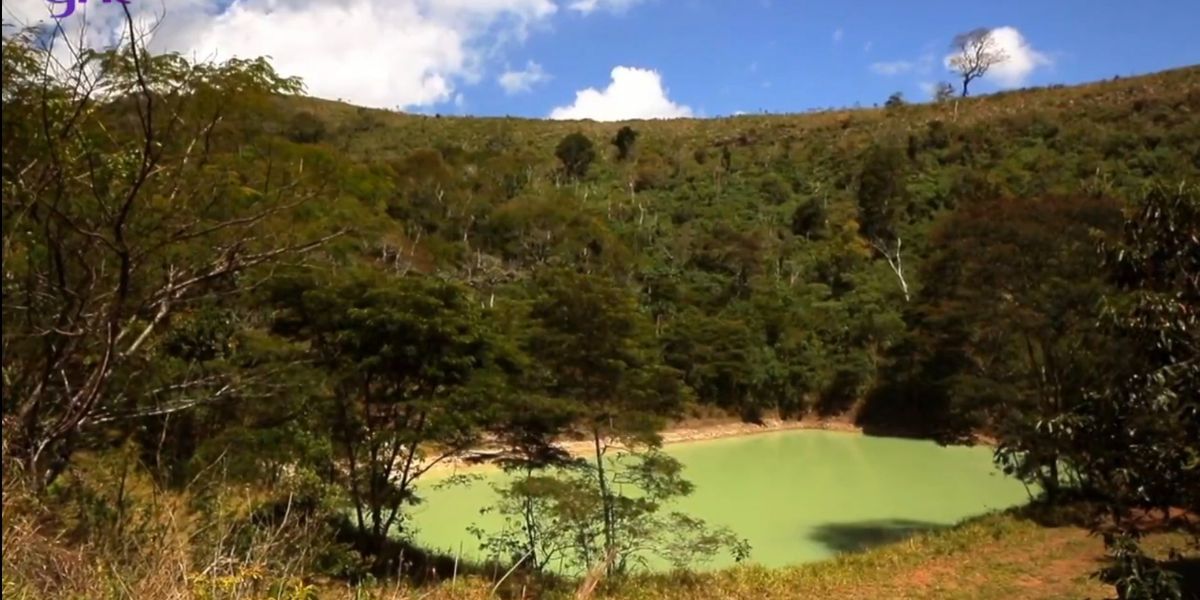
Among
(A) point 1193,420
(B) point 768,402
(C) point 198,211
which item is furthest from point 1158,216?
(B) point 768,402

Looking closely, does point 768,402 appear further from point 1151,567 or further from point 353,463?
point 1151,567

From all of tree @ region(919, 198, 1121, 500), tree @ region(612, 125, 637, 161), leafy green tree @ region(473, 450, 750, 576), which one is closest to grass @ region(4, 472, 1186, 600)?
leafy green tree @ region(473, 450, 750, 576)

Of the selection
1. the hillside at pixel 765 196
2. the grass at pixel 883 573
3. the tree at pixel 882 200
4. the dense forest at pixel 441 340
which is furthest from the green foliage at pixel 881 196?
the grass at pixel 883 573

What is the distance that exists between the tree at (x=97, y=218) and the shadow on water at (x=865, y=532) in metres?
10.1

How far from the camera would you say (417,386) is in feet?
30.3

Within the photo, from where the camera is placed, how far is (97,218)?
2.88m

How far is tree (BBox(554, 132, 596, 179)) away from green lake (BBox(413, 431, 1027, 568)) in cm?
1750

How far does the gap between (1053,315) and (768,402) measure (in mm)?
13952

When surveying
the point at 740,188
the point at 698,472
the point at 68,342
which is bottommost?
the point at 698,472

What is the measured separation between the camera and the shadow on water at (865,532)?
39.9ft

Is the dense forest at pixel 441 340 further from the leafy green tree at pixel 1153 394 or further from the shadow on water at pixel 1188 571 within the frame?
the shadow on water at pixel 1188 571

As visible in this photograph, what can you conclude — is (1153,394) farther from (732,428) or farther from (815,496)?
(732,428)

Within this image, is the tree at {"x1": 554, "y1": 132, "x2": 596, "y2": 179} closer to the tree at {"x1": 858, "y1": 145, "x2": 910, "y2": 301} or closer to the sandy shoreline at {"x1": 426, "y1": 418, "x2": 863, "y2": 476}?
the tree at {"x1": 858, "y1": 145, "x2": 910, "y2": 301}

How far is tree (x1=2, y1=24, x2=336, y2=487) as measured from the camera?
92.8 inches
